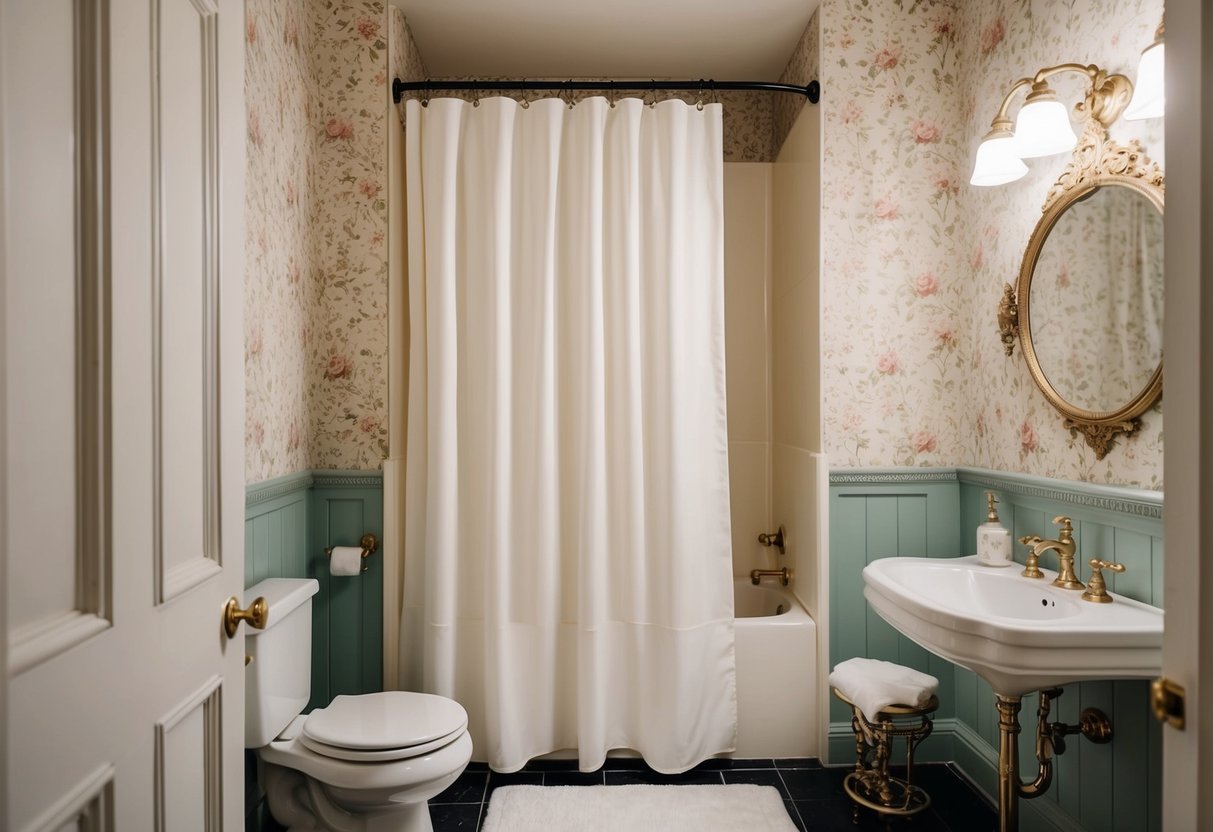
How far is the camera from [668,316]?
7.30ft

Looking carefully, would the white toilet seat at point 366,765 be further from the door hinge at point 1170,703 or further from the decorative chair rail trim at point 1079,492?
the decorative chair rail trim at point 1079,492

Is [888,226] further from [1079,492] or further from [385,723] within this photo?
[385,723]

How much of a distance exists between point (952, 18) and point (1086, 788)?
2351 mm

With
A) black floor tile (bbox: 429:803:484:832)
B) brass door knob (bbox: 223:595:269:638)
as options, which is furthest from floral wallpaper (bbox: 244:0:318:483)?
black floor tile (bbox: 429:803:484:832)

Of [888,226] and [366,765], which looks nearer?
[366,765]

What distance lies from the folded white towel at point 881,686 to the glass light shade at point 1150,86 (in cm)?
148

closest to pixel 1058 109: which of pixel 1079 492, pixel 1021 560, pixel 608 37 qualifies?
pixel 1079 492

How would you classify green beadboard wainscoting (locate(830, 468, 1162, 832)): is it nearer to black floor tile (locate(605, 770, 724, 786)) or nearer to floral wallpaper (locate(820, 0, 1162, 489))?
floral wallpaper (locate(820, 0, 1162, 489))

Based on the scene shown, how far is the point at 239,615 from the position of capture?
1013mm

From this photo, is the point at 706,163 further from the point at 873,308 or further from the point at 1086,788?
the point at 1086,788

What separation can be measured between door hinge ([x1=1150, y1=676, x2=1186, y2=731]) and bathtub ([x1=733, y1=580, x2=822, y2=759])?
1.55 m

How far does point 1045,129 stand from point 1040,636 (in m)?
1.21

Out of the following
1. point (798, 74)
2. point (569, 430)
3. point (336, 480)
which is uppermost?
point (798, 74)

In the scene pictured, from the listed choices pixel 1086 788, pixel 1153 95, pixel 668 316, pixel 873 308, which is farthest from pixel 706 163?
pixel 1086 788
